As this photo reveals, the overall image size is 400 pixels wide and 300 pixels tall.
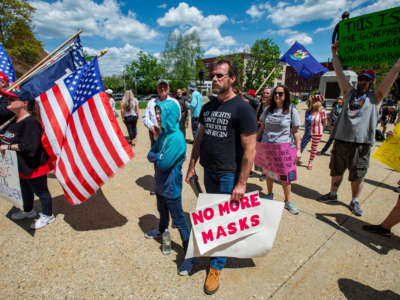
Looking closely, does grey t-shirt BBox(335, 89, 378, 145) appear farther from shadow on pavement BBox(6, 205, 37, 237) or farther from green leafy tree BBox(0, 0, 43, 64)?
green leafy tree BBox(0, 0, 43, 64)

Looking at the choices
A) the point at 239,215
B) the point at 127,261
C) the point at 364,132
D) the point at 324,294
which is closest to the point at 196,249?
the point at 239,215

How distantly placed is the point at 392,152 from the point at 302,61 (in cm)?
373

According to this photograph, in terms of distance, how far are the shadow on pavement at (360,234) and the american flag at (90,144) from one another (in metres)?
2.96

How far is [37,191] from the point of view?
284 centimetres

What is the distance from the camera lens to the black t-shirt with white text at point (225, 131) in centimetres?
183

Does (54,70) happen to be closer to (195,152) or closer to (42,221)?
(42,221)

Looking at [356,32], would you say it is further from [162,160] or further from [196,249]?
[196,249]

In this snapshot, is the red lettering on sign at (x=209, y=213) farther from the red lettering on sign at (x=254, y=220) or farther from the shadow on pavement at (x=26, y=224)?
the shadow on pavement at (x=26, y=224)

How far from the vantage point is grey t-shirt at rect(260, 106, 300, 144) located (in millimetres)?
3266

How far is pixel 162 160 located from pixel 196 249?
91cm

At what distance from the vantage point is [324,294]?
1.98 meters

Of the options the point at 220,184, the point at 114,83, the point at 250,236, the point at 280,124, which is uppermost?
the point at 114,83

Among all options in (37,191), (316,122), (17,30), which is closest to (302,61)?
(316,122)

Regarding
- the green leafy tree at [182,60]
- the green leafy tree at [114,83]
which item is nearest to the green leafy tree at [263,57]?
the green leafy tree at [182,60]
